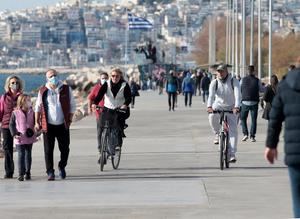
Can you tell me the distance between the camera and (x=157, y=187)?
1675cm

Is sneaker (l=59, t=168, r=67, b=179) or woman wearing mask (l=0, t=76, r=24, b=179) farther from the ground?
woman wearing mask (l=0, t=76, r=24, b=179)

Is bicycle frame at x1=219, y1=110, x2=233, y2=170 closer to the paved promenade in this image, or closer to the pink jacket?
the paved promenade

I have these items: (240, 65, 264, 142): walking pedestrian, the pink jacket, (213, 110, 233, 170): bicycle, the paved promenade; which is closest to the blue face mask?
the pink jacket

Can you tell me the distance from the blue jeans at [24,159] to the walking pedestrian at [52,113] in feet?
1.04

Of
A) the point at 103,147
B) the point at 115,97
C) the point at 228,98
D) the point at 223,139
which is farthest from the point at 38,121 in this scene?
the point at 228,98

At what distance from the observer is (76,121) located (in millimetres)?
37875

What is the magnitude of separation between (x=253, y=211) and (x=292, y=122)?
3716mm

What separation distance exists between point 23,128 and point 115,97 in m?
2.09

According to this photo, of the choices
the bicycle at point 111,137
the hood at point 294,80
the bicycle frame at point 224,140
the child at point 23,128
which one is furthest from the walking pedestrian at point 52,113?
the hood at point 294,80

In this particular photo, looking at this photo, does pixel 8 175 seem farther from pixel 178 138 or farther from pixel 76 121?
pixel 76 121

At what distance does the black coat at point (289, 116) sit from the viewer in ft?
34.3

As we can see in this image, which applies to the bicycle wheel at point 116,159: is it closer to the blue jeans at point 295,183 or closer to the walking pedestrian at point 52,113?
the walking pedestrian at point 52,113

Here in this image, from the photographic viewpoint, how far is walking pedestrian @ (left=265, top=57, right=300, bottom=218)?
10461 millimetres

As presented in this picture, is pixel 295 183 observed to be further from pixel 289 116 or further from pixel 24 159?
pixel 24 159
